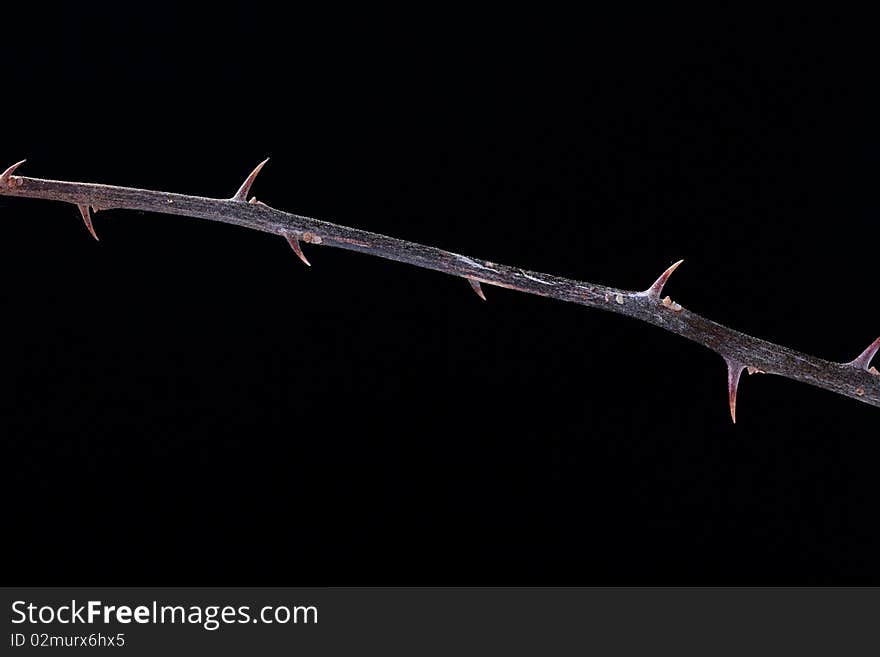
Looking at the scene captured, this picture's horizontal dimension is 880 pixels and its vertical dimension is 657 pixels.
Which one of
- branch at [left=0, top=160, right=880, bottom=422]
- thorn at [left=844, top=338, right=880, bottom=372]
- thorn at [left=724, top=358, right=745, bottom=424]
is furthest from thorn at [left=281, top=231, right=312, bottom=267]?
thorn at [left=844, top=338, right=880, bottom=372]

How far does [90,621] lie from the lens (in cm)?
282

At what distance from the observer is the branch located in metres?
2.37

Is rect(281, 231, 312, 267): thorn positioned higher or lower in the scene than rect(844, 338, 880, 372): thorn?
higher

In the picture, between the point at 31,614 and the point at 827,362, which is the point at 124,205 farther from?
the point at 827,362

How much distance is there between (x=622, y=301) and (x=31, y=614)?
2.18m

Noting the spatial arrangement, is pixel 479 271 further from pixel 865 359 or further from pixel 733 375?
pixel 865 359

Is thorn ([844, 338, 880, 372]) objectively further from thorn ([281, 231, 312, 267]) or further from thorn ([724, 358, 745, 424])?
thorn ([281, 231, 312, 267])

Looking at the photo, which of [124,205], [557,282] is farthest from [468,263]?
[124,205]

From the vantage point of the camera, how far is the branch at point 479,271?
2.37 metres

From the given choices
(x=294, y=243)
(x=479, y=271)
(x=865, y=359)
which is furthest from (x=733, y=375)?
(x=294, y=243)

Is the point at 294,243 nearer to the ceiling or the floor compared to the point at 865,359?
nearer to the ceiling

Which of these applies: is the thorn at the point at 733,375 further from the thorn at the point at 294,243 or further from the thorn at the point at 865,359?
the thorn at the point at 294,243

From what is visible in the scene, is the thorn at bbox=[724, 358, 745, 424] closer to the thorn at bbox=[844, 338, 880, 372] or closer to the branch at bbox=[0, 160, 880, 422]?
the branch at bbox=[0, 160, 880, 422]

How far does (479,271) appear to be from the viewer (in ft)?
7.95
